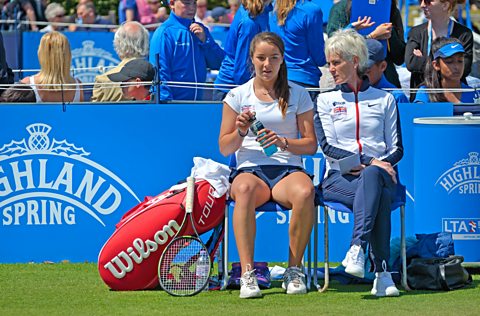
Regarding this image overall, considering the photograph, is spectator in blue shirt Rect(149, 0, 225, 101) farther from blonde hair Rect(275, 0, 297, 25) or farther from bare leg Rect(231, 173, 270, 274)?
bare leg Rect(231, 173, 270, 274)

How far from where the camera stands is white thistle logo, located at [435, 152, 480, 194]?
27.2 ft

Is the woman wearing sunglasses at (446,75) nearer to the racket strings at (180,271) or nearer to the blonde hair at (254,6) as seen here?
the blonde hair at (254,6)

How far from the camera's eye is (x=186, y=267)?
754 centimetres

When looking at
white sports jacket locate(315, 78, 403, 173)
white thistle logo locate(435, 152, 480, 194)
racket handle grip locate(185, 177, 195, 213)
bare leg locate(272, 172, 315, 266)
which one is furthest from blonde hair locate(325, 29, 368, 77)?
racket handle grip locate(185, 177, 195, 213)

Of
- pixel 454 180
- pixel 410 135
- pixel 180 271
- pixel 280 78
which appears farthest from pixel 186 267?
pixel 410 135

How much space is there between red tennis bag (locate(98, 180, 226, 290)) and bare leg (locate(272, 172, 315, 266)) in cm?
44

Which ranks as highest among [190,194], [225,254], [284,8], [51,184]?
[284,8]

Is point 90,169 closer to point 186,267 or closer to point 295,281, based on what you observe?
point 186,267

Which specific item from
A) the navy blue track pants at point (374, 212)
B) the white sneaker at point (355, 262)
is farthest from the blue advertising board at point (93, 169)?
the white sneaker at point (355, 262)

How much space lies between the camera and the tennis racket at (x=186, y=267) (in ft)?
24.8

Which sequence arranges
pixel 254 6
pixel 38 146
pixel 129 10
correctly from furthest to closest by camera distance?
pixel 129 10 < pixel 254 6 < pixel 38 146

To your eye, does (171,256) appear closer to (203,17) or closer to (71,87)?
(71,87)

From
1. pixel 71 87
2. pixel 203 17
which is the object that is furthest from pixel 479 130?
pixel 203 17

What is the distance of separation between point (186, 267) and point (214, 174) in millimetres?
690
